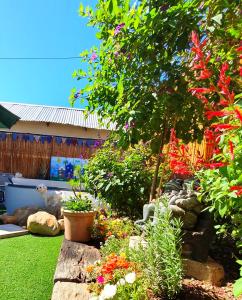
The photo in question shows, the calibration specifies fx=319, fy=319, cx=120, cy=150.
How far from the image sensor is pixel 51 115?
56.5 ft

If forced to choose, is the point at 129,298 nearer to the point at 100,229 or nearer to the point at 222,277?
the point at 222,277

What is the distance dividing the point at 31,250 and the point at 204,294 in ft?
9.24

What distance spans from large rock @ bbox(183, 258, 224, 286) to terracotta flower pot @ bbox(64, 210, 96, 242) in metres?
1.99

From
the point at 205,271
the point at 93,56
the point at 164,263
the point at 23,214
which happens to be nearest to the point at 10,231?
the point at 23,214

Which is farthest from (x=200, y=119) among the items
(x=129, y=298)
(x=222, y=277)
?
(x=129, y=298)

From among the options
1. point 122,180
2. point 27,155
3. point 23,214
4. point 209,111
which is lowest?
point 23,214

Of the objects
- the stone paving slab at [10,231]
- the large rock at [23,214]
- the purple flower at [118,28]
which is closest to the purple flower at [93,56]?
the purple flower at [118,28]

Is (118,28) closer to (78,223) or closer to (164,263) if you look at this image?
(164,263)

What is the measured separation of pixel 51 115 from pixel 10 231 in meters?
12.3

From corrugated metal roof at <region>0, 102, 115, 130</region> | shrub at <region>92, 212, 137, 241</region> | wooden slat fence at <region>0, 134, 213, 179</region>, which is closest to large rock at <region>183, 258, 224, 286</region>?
shrub at <region>92, 212, 137, 241</region>

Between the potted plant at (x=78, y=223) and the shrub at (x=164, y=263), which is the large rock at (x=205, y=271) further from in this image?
the potted plant at (x=78, y=223)

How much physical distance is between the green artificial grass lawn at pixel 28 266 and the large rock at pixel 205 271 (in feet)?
4.51

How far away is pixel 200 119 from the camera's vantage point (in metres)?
3.67

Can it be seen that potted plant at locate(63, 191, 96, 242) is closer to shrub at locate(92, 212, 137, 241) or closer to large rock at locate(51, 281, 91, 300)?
shrub at locate(92, 212, 137, 241)
